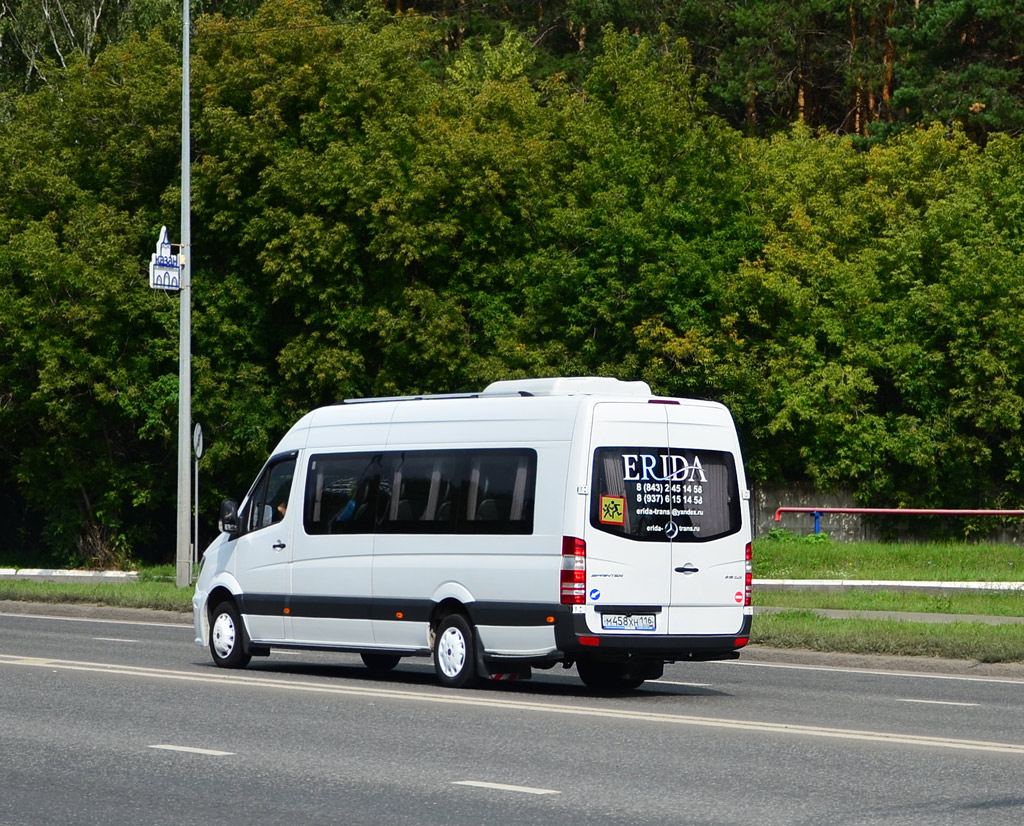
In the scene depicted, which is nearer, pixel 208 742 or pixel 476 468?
pixel 208 742

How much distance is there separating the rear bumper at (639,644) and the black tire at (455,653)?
1022 millimetres

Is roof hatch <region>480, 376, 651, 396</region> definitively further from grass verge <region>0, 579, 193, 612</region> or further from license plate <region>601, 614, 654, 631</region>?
grass verge <region>0, 579, 193, 612</region>

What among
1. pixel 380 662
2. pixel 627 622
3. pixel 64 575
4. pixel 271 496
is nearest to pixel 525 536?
pixel 627 622

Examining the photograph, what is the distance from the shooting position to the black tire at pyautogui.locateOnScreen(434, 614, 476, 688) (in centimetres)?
1448

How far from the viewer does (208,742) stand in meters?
10.8

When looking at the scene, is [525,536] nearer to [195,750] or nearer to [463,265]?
[195,750]

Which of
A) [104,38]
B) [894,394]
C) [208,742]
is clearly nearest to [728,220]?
[894,394]

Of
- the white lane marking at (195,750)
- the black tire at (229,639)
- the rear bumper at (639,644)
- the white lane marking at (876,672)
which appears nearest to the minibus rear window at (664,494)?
the rear bumper at (639,644)

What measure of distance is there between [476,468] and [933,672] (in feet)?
17.8

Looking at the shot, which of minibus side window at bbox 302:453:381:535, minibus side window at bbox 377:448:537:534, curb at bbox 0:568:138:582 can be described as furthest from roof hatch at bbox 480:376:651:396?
curb at bbox 0:568:138:582

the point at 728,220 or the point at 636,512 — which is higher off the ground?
the point at 728,220

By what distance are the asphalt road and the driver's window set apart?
5.07ft

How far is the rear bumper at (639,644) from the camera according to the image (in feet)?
45.0

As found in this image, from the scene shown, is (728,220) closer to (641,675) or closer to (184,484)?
(184,484)
